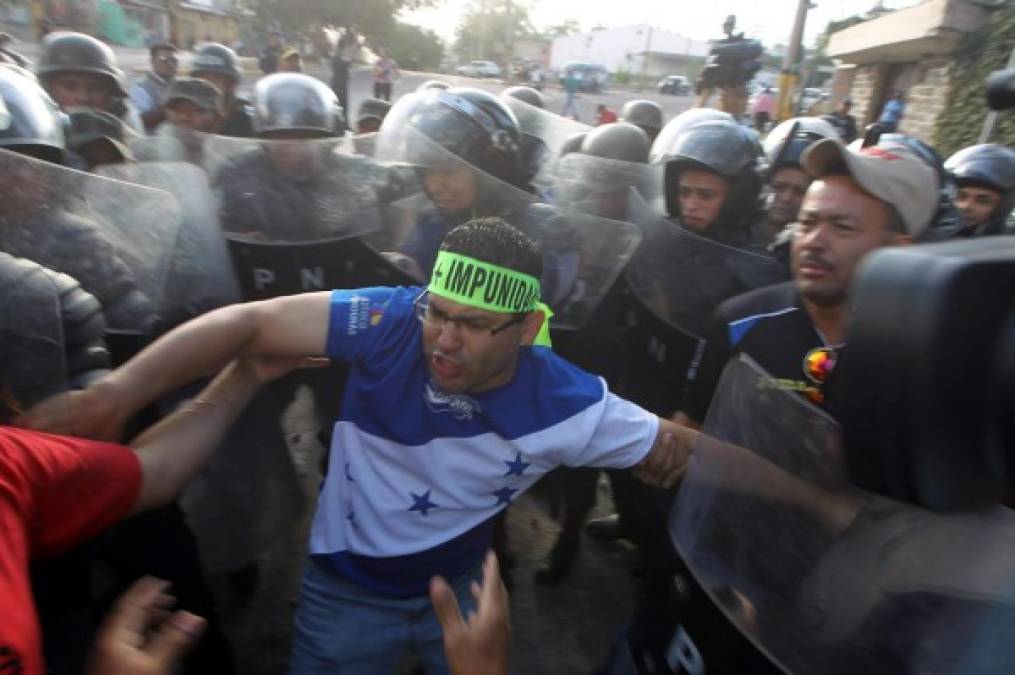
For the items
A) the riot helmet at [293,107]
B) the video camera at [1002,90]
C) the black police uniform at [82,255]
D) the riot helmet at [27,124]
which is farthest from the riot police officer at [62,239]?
the video camera at [1002,90]

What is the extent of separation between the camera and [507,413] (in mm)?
1768

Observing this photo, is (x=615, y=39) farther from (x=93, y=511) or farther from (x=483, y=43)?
(x=93, y=511)

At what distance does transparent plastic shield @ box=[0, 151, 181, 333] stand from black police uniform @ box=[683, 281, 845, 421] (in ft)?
5.98

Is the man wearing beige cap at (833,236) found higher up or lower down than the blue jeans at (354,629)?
higher up

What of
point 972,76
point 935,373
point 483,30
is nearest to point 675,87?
point 483,30

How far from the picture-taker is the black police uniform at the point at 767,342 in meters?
2.00

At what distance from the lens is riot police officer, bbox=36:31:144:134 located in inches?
173

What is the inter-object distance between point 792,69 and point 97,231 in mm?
12595

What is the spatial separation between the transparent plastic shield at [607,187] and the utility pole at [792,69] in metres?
8.18

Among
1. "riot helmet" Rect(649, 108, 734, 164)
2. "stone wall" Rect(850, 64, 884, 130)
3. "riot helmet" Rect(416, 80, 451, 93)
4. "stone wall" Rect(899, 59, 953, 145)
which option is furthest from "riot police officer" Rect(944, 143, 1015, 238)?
"stone wall" Rect(850, 64, 884, 130)

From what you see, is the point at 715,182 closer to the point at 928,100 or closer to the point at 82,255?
the point at 82,255

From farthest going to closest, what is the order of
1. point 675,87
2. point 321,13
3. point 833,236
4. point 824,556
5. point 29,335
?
point 675,87 → point 321,13 → point 833,236 → point 29,335 → point 824,556

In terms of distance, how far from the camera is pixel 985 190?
14.9ft

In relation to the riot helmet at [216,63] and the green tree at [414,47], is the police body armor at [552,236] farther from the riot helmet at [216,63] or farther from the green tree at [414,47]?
the green tree at [414,47]
